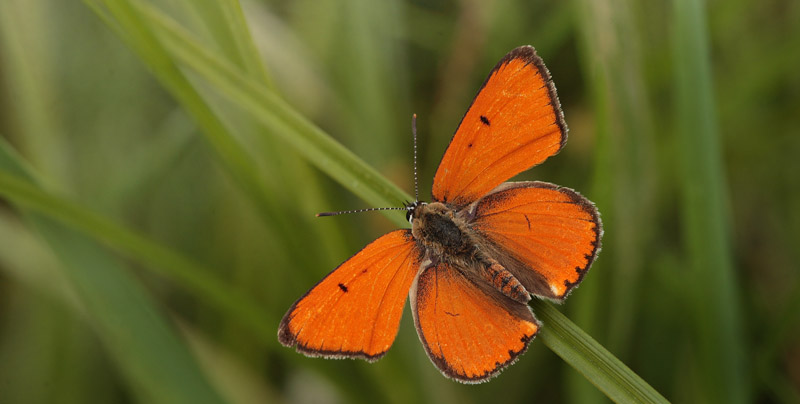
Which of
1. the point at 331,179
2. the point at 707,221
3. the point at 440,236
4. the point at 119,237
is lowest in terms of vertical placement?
→ the point at 707,221

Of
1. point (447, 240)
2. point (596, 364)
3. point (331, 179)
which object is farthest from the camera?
point (331, 179)

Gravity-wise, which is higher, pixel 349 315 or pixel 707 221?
pixel 349 315

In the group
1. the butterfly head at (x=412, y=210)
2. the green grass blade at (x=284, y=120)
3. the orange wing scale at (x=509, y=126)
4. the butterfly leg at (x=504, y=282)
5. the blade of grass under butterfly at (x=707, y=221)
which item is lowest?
the blade of grass under butterfly at (x=707, y=221)

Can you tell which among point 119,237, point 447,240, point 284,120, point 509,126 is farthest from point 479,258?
point 119,237

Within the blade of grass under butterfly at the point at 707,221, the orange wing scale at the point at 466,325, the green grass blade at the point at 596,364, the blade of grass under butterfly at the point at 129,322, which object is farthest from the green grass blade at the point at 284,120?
the blade of grass under butterfly at the point at 707,221

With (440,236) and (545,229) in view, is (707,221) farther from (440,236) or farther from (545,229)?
(440,236)

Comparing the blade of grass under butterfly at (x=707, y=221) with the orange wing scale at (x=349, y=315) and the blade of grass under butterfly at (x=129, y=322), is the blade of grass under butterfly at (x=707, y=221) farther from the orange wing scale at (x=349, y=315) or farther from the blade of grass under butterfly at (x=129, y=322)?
the blade of grass under butterfly at (x=129, y=322)

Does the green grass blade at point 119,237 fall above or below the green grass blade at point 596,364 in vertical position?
above
